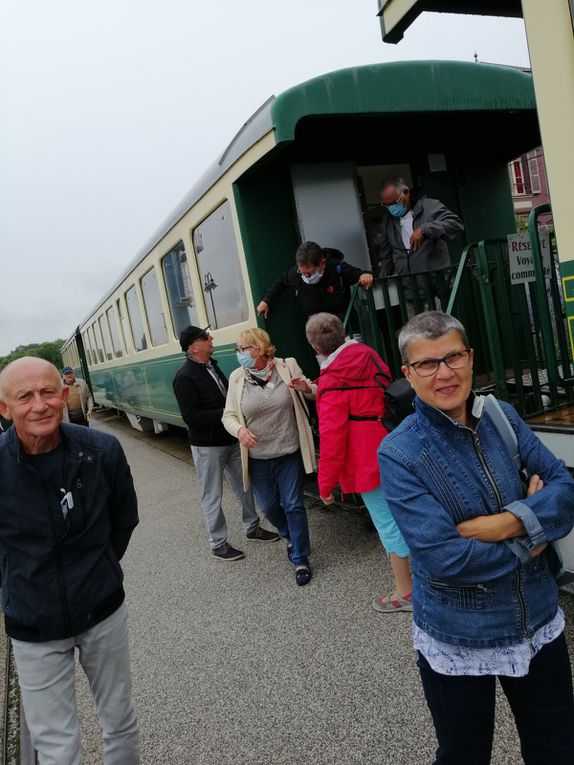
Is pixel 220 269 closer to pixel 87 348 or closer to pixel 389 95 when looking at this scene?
pixel 389 95

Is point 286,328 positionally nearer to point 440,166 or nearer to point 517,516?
point 440,166

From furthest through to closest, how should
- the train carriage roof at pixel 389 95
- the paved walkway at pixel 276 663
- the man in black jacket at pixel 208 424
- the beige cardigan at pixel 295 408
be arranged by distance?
the man in black jacket at pixel 208 424 < the beige cardigan at pixel 295 408 < the train carriage roof at pixel 389 95 < the paved walkway at pixel 276 663

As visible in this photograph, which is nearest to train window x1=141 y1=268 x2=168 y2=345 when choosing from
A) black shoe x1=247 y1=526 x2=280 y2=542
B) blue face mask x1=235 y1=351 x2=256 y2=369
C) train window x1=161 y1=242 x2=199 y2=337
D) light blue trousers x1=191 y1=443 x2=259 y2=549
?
train window x1=161 y1=242 x2=199 y2=337

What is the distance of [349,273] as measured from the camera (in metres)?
4.63

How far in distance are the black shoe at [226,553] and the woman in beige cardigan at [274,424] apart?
71 cm

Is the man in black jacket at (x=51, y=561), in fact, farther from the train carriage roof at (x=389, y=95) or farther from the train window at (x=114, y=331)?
the train window at (x=114, y=331)

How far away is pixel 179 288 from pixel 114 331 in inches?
238

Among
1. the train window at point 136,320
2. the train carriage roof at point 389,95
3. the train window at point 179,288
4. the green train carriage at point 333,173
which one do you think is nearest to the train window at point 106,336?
the train window at point 136,320

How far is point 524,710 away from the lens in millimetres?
1593

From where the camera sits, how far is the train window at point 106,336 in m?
13.3

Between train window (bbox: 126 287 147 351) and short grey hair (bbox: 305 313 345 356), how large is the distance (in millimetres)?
6194

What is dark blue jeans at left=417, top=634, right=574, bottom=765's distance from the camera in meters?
1.55

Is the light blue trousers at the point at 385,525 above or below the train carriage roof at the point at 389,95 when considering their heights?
below

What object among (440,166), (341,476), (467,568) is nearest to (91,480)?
(467,568)
